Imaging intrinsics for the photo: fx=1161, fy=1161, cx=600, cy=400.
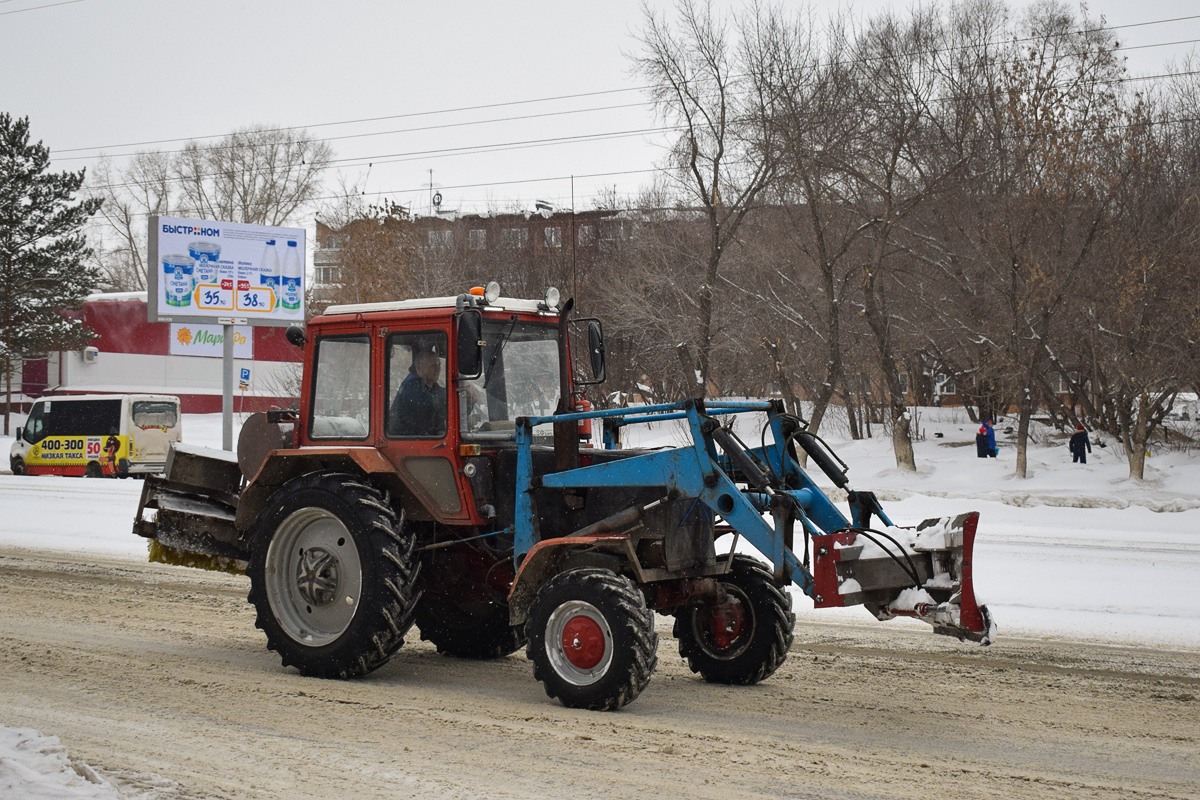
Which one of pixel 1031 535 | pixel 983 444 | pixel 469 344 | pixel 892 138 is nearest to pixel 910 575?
pixel 469 344

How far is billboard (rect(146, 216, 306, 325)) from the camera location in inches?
1030

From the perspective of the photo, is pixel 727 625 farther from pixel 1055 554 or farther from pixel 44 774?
pixel 1055 554

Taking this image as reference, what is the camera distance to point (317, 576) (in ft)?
24.5

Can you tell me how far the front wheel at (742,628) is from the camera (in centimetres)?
702

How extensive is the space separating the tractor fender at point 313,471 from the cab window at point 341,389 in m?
0.18

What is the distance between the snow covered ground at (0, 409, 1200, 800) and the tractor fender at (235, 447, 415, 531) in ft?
8.46

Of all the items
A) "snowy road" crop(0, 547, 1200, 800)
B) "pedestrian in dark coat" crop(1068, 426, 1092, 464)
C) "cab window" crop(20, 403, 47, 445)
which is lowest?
"snowy road" crop(0, 547, 1200, 800)

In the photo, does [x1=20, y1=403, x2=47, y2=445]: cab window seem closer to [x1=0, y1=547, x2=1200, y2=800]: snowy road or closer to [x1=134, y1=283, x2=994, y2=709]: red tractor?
[x1=0, y1=547, x2=1200, y2=800]: snowy road

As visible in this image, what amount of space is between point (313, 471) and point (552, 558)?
185cm

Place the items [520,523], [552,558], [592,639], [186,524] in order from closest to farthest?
[592,639] → [552,558] → [520,523] → [186,524]

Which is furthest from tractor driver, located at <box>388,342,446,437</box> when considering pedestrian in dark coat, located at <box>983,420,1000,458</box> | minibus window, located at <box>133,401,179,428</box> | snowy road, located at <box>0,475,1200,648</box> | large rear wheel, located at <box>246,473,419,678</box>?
pedestrian in dark coat, located at <box>983,420,1000,458</box>

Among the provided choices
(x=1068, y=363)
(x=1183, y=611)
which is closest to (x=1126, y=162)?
(x=1068, y=363)

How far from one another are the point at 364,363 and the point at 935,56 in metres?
23.2

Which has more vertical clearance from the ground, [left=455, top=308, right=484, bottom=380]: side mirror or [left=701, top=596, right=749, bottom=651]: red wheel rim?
A: [left=455, top=308, right=484, bottom=380]: side mirror
